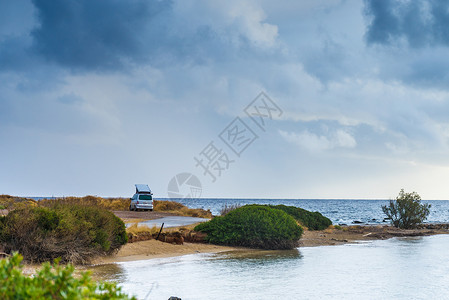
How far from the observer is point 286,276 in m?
12.1

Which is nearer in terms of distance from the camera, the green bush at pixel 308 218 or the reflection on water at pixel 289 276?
the reflection on water at pixel 289 276

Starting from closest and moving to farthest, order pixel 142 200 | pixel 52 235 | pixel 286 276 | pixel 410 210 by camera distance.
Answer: pixel 286 276, pixel 52 235, pixel 410 210, pixel 142 200

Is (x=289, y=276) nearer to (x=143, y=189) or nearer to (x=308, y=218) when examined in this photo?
(x=308, y=218)

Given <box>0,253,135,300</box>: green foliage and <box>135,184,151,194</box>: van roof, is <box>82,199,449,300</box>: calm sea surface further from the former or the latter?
<box>135,184,151,194</box>: van roof

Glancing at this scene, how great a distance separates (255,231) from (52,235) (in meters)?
8.86

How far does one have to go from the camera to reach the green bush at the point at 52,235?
12305 mm

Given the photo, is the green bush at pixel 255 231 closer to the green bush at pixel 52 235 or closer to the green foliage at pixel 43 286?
the green bush at pixel 52 235

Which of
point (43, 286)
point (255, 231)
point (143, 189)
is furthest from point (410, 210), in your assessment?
point (43, 286)

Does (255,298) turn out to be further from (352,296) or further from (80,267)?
(80,267)

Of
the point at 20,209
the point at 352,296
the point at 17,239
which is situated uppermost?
the point at 20,209

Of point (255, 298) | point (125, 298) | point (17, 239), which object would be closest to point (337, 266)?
point (255, 298)

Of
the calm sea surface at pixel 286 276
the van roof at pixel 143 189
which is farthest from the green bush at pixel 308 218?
the van roof at pixel 143 189

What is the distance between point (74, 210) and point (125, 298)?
11359 mm

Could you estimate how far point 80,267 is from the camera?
12.6 metres
